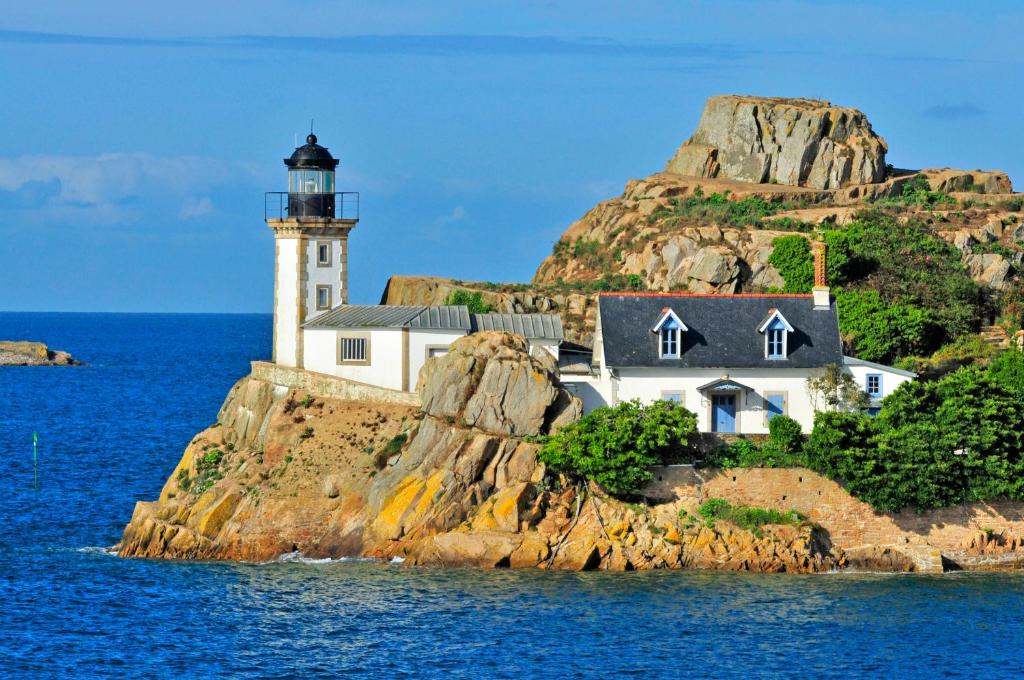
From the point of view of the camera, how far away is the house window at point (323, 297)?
221 ft

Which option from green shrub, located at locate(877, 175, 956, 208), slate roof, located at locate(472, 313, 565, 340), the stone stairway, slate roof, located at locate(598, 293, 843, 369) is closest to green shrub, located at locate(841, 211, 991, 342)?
the stone stairway

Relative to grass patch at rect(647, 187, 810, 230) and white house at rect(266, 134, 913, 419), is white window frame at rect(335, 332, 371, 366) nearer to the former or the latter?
white house at rect(266, 134, 913, 419)

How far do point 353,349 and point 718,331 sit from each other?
13415 millimetres

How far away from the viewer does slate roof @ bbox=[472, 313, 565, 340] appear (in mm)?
64250

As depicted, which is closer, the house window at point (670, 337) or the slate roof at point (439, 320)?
the house window at point (670, 337)

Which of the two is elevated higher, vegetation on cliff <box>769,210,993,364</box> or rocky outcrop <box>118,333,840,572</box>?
vegetation on cliff <box>769,210,993,364</box>

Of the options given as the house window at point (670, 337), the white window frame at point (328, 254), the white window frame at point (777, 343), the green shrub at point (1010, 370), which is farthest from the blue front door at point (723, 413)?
the white window frame at point (328, 254)

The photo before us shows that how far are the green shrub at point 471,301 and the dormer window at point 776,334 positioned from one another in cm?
2679

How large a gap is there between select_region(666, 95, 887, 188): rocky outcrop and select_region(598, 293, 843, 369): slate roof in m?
45.0

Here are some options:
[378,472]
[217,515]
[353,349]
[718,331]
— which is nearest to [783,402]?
[718,331]

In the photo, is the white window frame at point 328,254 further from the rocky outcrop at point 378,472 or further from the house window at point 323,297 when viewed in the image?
the rocky outcrop at point 378,472

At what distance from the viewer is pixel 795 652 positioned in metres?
46.2

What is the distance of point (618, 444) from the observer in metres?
54.8

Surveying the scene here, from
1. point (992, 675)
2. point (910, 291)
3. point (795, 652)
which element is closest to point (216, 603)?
point (795, 652)
